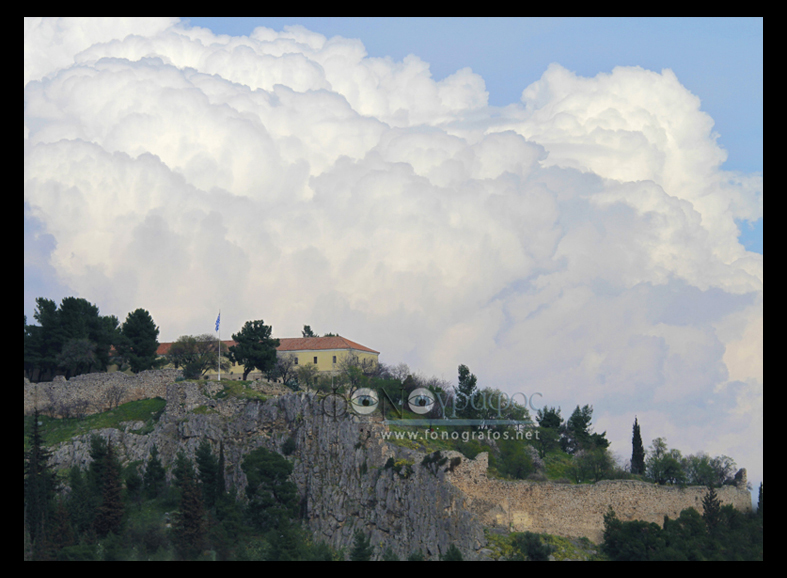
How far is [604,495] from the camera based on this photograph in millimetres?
43688

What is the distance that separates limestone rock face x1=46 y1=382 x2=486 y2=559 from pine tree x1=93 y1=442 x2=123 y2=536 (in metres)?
3.56

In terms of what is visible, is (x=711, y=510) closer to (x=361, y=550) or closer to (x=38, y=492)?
(x=361, y=550)

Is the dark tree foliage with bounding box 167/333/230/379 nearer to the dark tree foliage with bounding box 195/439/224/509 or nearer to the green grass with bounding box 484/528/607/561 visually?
the dark tree foliage with bounding box 195/439/224/509

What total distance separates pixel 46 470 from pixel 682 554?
33549 millimetres

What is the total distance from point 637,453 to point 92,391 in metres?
34.9

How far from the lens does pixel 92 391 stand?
58469 millimetres

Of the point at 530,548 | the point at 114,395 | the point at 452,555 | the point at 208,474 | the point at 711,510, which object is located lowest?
the point at 452,555

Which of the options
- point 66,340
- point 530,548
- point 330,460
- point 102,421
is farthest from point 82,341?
point 530,548

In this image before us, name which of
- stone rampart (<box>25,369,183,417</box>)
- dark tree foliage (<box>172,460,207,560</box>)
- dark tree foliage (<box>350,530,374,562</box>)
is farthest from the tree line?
dark tree foliage (<box>350,530,374,562</box>)

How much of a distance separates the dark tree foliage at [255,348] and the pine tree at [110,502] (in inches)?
653

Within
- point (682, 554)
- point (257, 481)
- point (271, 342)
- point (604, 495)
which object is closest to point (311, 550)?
point (257, 481)

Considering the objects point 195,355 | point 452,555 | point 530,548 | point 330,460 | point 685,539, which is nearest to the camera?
point 452,555

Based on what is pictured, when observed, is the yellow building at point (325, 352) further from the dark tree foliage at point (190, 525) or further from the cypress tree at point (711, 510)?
the cypress tree at point (711, 510)

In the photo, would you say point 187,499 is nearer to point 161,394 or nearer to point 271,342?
point 161,394
